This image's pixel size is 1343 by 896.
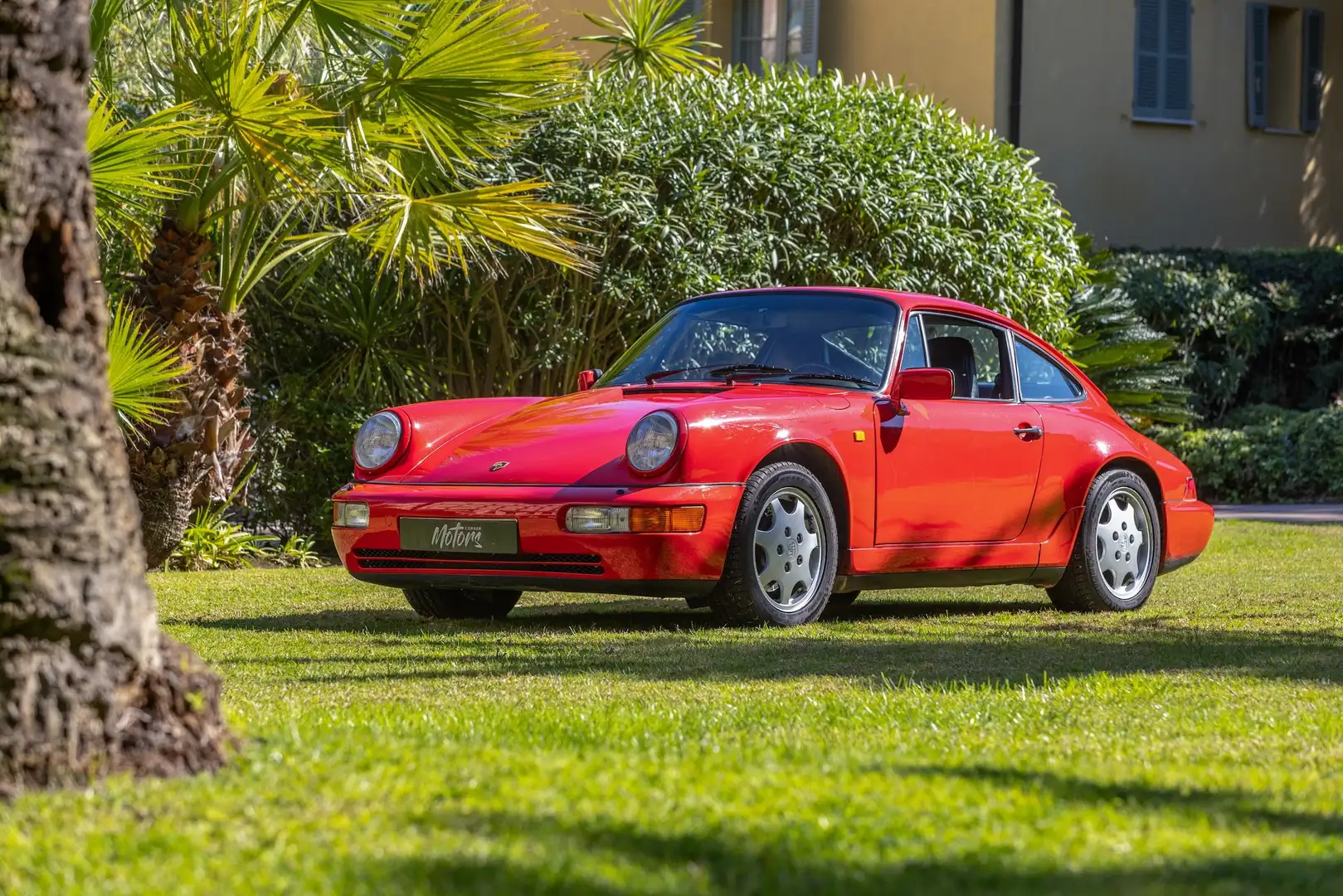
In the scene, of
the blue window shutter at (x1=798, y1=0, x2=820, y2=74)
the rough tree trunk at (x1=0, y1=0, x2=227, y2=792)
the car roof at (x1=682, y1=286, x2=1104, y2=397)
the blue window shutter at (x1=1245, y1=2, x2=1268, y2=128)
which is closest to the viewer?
the rough tree trunk at (x1=0, y1=0, x2=227, y2=792)

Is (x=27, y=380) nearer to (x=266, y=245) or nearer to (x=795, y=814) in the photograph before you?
(x=795, y=814)

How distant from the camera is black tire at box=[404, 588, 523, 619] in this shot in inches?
323

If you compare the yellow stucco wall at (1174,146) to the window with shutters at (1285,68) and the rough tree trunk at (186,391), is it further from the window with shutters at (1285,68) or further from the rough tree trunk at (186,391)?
the rough tree trunk at (186,391)

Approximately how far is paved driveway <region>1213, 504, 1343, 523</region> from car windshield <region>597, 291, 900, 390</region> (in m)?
7.97

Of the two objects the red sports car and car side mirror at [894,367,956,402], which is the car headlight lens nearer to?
the red sports car

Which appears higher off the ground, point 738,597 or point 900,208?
point 900,208

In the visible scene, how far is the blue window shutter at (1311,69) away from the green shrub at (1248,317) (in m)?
2.98

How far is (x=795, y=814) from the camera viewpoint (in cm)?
346

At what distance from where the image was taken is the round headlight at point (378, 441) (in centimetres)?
793

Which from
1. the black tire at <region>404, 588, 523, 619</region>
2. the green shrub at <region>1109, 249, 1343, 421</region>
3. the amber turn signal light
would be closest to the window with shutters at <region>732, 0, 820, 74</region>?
the green shrub at <region>1109, 249, 1343, 421</region>

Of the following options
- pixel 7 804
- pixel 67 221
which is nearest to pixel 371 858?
pixel 7 804

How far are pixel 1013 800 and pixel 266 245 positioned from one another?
795 cm

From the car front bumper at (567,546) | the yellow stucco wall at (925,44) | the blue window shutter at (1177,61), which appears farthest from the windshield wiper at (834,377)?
the blue window shutter at (1177,61)

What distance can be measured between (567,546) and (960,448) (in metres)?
1.97
